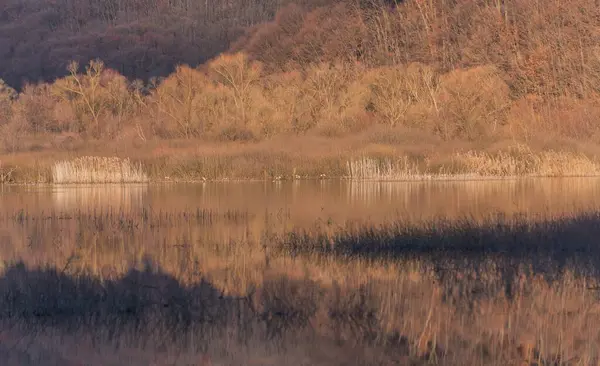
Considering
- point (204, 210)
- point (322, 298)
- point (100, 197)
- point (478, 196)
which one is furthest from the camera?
point (100, 197)

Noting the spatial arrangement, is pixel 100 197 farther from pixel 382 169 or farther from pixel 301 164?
pixel 382 169

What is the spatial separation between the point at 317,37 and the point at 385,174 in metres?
44.7

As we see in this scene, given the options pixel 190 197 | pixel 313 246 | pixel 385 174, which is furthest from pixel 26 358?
pixel 385 174

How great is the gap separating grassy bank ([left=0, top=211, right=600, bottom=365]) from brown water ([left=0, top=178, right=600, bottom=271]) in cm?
21

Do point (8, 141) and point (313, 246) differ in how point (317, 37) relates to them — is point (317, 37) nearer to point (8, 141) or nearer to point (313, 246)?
point (8, 141)

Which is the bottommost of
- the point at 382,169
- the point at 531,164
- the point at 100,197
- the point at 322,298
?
the point at 322,298

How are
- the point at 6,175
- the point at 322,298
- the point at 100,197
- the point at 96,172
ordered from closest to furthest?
the point at 322,298, the point at 100,197, the point at 96,172, the point at 6,175

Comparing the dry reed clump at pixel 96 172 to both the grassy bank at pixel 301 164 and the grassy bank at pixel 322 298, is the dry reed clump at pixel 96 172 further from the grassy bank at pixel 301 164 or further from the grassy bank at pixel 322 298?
the grassy bank at pixel 322 298

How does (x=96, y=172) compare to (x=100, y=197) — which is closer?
(x=100, y=197)

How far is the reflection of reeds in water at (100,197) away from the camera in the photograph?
27383 mm

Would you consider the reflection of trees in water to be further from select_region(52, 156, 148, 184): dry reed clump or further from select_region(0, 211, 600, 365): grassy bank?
select_region(52, 156, 148, 184): dry reed clump

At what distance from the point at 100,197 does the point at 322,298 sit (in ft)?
64.8

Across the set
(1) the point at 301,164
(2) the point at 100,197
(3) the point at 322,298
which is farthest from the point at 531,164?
(3) the point at 322,298

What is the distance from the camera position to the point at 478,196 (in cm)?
2902
